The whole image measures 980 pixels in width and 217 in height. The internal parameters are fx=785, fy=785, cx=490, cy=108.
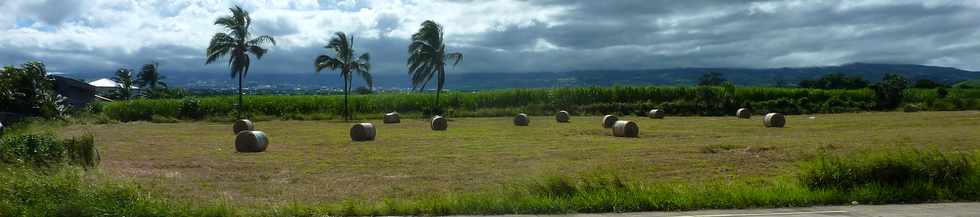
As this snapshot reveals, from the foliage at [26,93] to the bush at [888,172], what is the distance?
30.8 meters

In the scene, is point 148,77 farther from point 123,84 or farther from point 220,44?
point 220,44

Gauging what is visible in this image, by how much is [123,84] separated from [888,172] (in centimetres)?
8523

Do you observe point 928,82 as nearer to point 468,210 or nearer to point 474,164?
point 474,164

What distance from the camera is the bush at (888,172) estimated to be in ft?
32.9

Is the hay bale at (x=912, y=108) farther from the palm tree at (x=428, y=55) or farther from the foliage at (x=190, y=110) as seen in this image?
the foliage at (x=190, y=110)

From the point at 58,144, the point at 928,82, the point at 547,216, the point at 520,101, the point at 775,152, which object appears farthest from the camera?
the point at 928,82

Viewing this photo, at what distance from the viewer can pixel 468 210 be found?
877 cm

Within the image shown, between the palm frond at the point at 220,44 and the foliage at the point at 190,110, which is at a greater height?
the palm frond at the point at 220,44

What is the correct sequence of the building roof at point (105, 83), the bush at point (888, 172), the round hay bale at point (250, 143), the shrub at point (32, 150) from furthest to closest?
the building roof at point (105, 83) < the round hay bale at point (250, 143) < the shrub at point (32, 150) < the bush at point (888, 172)

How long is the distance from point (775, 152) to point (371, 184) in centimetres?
974

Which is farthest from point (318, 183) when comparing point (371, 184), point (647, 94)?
point (647, 94)

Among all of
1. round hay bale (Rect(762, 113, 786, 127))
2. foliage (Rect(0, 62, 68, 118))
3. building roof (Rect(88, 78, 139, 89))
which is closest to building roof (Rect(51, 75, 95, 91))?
foliage (Rect(0, 62, 68, 118))

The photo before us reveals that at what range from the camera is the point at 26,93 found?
32.2m

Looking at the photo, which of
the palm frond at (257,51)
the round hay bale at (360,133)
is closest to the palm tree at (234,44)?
the palm frond at (257,51)
